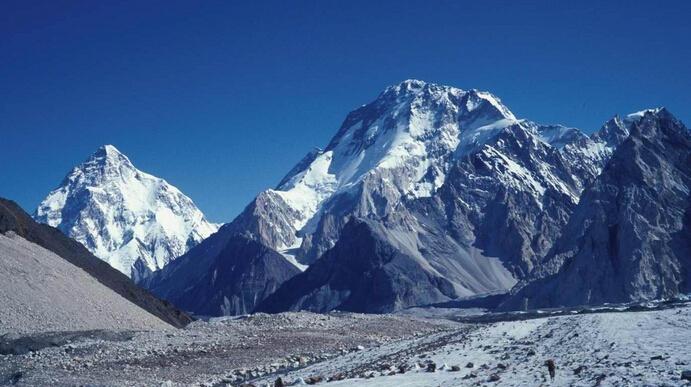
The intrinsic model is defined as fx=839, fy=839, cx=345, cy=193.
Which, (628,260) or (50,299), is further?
(628,260)

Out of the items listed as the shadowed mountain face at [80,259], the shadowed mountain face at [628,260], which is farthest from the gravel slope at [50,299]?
the shadowed mountain face at [628,260]

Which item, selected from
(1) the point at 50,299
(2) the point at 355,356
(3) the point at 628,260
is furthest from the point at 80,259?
(3) the point at 628,260

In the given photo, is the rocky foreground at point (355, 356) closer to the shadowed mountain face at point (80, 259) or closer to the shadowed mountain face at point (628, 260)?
the shadowed mountain face at point (80, 259)

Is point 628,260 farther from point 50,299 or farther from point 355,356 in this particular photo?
point 355,356

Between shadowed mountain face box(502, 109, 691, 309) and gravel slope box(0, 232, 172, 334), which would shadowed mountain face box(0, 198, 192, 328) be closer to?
gravel slope box(0, 232, 172, 334)

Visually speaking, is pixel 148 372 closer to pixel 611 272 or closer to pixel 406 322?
pixel 406 322

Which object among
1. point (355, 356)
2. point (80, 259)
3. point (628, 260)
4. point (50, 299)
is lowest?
point (355, 356)
